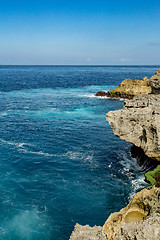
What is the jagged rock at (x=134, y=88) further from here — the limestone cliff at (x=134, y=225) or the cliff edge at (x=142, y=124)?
the limestone cliff at (x=134, y=225)

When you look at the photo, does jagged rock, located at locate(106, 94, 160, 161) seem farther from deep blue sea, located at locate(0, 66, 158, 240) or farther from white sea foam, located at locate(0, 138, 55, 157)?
white sea foam, located at locate(0, 138, 55, 157)

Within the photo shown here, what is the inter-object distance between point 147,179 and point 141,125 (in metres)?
6.49

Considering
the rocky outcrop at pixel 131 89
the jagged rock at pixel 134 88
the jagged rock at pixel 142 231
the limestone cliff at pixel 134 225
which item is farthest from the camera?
the rocky outcrop at pixel 131 89

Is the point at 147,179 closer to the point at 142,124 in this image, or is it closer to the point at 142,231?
the point at 142,124

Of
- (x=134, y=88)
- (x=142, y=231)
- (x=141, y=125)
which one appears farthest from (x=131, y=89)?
(x=142, y=231)

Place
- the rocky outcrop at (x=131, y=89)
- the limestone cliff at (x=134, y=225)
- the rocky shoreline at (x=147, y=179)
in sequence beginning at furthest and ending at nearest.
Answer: the rocky outcrop at (x=131, y=89), the rocky shoreline at (x=147, y=179), the limestone cliff at (x=134, y=225)

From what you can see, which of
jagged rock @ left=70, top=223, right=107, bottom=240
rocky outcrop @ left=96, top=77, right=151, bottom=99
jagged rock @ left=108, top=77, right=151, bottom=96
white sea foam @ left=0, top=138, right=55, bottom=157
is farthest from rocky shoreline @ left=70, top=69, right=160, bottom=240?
rocky outcrop @ left=96, top=77, right=151, bottom=99

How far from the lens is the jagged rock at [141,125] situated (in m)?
26.0

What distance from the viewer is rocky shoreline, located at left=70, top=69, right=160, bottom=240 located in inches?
442

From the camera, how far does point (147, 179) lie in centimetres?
2583

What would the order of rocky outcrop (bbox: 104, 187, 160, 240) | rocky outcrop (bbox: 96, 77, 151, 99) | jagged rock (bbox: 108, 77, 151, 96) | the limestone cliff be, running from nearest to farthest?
the limestone cliff < rocky outcrop (bbox: 104, 187, 160, 240) < jagged rock (bbox: 108, 77, 151, 96) < rocky outcrop (bbox: 96, 77, 151, 99)

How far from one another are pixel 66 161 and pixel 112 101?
174 ft

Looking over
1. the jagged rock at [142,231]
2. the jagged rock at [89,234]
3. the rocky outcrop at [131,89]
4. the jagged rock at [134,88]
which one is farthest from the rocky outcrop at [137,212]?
the rocky outcrop at [131,89]

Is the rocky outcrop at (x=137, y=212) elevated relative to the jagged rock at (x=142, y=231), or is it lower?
lower
